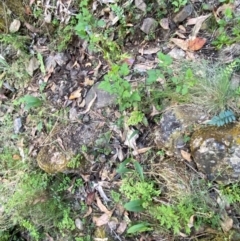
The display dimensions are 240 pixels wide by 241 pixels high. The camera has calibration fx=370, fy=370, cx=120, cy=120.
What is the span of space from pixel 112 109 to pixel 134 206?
0.78m

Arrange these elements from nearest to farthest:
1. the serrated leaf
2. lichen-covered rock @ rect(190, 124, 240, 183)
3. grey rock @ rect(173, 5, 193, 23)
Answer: lichen-covered rock @ rect(190, 124, 240, 183)
the serrated leaf
grey rock @ rect(173, 5, 193, 23)

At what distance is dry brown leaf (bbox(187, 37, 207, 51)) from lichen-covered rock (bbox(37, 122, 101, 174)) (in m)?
0.94

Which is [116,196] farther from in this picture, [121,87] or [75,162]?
[121,87]

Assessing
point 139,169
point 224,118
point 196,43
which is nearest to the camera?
point 224,118

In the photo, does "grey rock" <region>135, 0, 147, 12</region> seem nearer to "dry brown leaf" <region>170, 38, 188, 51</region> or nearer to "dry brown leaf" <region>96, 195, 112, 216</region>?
"dry brown leaf" <region>170, 38, 188, 51</region>

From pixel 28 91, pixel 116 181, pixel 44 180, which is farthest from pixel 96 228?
pixel 28 91

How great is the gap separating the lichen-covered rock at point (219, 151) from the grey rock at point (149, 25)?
94 centimetres

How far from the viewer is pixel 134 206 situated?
2523mm

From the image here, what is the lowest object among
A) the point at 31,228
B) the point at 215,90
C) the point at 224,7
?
the point at 31,228

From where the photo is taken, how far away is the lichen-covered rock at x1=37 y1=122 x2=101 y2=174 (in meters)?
2.94

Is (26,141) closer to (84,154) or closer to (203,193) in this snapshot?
(84,154)

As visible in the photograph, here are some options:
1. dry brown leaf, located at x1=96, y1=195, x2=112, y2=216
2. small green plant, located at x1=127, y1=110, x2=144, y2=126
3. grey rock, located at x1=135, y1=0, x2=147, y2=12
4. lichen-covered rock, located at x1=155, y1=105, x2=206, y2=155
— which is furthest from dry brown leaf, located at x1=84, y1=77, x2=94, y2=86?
dry brown leaf, located at x1=96, y1=195, x2=112, y2=216

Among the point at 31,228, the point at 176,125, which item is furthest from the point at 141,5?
the point at 31,228

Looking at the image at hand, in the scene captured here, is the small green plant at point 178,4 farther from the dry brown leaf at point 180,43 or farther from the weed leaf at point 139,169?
the weed leaf at point 139,169
